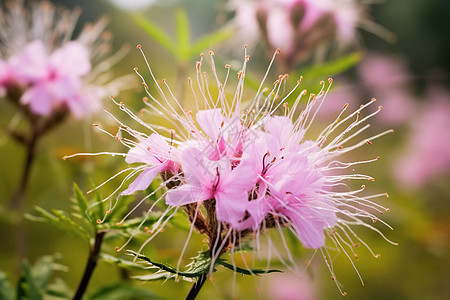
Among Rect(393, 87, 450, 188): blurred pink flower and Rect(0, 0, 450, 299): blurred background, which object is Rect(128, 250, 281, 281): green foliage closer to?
Rect(0, 0, 450, 299): blurred background

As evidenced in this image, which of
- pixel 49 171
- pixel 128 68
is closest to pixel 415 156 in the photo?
pixel 128 68

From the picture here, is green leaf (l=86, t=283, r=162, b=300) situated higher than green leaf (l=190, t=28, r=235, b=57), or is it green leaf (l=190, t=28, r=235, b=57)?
green leaf (l=190, t=28, r=235, b=57)

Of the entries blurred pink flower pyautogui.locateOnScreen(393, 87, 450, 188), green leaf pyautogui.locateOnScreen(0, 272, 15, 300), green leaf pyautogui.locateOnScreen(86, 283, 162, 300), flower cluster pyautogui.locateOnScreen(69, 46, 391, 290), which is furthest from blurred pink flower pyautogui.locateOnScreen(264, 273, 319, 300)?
flower cluster pyautogui.locateOnScreen(69, 46, 391, 290)

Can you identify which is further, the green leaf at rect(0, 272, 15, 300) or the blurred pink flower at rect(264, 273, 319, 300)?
the blurred pink flower at rect(264, 273, 319, 300)

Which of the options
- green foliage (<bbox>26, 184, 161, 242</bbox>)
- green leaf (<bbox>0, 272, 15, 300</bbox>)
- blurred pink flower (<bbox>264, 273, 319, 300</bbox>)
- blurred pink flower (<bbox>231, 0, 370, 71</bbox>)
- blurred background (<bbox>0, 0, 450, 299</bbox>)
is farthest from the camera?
blurred pink flower (<bbox>264, 273, 319, 300</bbox>)

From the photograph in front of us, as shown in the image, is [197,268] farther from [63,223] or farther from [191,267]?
[63,223]

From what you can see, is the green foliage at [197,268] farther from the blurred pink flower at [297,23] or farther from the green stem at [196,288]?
the blurred pink flower at [297,23]

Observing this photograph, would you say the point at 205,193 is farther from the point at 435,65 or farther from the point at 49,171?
the point at 435,65
